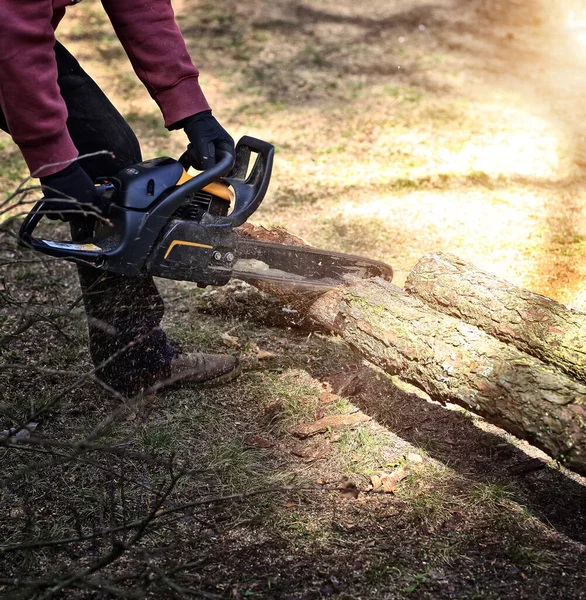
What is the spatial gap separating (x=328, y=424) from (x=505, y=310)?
892 millimetres

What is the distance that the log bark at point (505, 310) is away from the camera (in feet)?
8.65

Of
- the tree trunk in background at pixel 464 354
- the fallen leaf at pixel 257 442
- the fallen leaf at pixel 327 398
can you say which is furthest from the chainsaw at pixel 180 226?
the fallen leaf at pixel 257 442

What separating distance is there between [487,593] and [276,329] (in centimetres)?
188

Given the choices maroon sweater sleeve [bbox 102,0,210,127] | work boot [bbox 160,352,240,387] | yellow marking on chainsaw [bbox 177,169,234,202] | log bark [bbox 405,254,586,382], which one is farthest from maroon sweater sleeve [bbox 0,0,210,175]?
log bark [bbox 405,254,586,382]

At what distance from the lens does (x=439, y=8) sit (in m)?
8.59

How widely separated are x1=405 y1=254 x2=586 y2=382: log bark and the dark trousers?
1254mm

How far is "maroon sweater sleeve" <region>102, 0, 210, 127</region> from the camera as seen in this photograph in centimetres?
275

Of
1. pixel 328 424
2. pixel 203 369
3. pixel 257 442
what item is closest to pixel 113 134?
pixel 203 369

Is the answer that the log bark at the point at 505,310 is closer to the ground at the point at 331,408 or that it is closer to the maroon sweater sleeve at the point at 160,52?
the ground at the point at 331,408

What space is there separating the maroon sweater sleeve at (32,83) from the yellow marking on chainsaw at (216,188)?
1.43 feet

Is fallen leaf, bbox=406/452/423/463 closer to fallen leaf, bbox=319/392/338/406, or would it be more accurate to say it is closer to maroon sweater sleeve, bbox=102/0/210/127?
fallen leaf, bbox=319/392/338/406

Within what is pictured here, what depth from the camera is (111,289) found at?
9.38ft

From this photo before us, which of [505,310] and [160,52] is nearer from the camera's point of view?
[160,52]

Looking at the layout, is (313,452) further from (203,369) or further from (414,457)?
(203,369)
